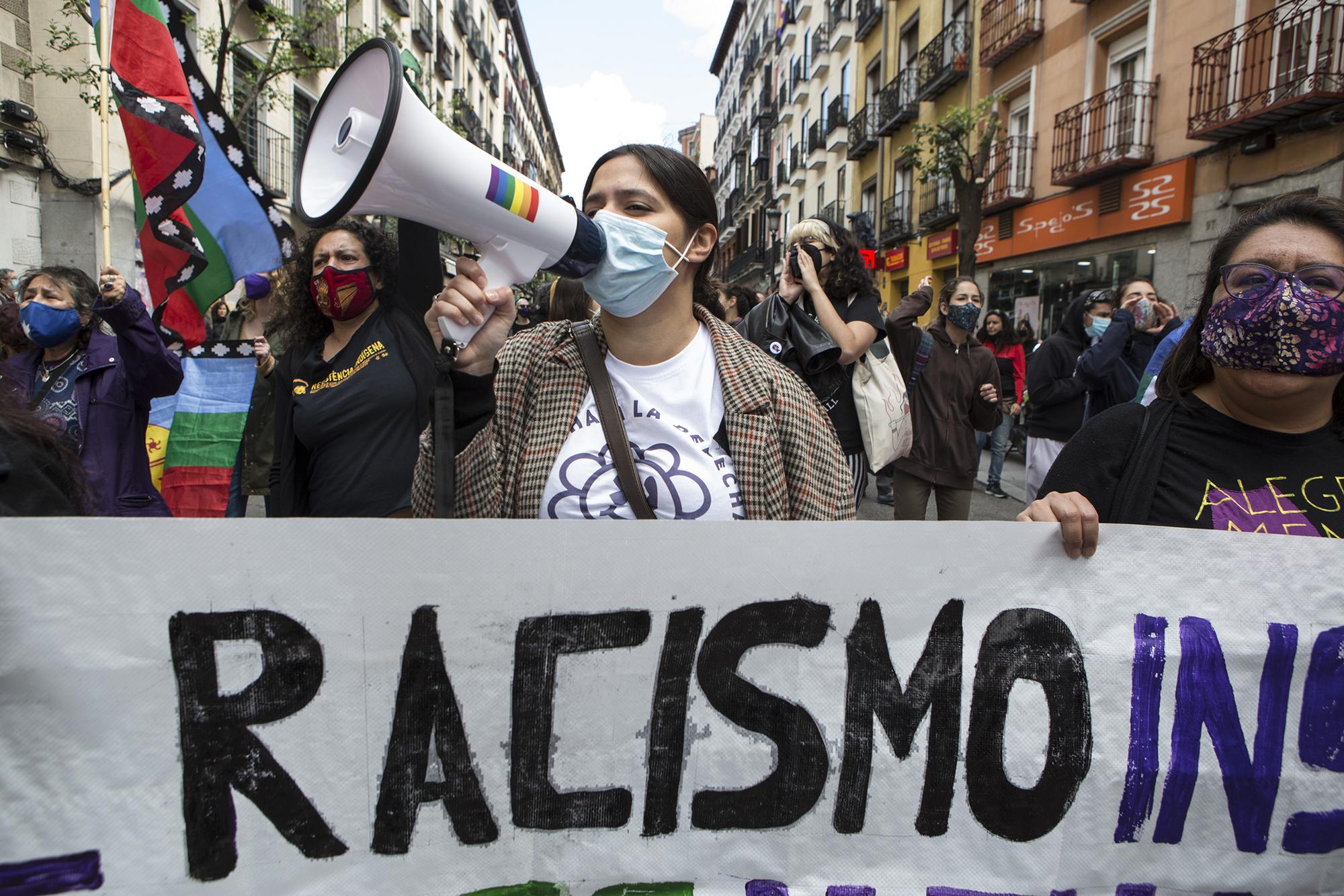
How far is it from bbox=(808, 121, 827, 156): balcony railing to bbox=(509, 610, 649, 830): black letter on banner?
2945cm

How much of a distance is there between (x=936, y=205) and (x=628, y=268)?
19355 millimetres

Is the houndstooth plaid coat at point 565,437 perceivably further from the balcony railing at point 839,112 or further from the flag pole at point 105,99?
the balcony railing at point 839,112

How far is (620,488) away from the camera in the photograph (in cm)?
157

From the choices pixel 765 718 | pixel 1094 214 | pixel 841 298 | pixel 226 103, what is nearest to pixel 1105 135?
pixel 1094 214

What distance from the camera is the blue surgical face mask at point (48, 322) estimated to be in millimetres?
3037

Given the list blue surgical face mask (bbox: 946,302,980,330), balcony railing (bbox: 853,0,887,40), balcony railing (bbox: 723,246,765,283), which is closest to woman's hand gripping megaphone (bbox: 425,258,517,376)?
blue surgical face mask (bbox: 946,302,980,330)

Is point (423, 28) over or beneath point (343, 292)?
over

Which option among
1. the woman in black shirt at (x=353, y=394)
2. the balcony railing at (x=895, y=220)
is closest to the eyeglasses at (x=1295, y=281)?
the woman in black shirt at (x=353, y=394)

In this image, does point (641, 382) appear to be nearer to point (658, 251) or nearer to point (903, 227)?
point (658, 251)

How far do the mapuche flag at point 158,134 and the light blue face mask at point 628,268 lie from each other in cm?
201

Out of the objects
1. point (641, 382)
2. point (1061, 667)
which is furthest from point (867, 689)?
point (641, 382)

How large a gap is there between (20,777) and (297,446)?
1.28 meters

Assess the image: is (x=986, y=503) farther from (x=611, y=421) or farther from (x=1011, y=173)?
(x=1011, y=173)

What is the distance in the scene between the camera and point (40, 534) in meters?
1.29
